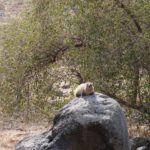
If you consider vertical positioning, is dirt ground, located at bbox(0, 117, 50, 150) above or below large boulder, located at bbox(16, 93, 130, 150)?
below

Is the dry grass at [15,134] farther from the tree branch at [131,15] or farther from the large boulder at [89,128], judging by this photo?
the large boulder at [89,128]

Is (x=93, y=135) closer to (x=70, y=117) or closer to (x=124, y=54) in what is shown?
(x=70, y=117)

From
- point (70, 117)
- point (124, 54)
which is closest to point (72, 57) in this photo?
point (124, 54)

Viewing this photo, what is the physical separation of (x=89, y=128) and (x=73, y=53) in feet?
23.4

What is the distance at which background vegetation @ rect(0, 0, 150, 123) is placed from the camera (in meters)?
16.5

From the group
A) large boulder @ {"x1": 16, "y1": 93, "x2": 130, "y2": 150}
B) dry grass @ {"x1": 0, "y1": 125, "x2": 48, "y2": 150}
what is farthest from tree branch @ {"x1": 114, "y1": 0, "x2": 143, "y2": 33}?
dry grass @ {"x1": 0, "y1": 125, "x2": 48, "y2": 150}

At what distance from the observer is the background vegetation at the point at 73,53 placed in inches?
651

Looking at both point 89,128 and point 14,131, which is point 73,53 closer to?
point 89,128

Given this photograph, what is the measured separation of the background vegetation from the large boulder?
5.41 metres

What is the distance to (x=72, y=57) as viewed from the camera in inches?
699

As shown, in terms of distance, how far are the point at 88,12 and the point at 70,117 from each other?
6516mm

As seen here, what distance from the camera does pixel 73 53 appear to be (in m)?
17.8

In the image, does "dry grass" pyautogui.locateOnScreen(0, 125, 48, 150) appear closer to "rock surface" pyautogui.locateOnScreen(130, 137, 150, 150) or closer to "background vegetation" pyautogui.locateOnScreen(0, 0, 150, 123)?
"background vegetation" pyautogui.locateOnScreen(0, 0, 150, 123)

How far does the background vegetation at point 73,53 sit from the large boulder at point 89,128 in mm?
5408
